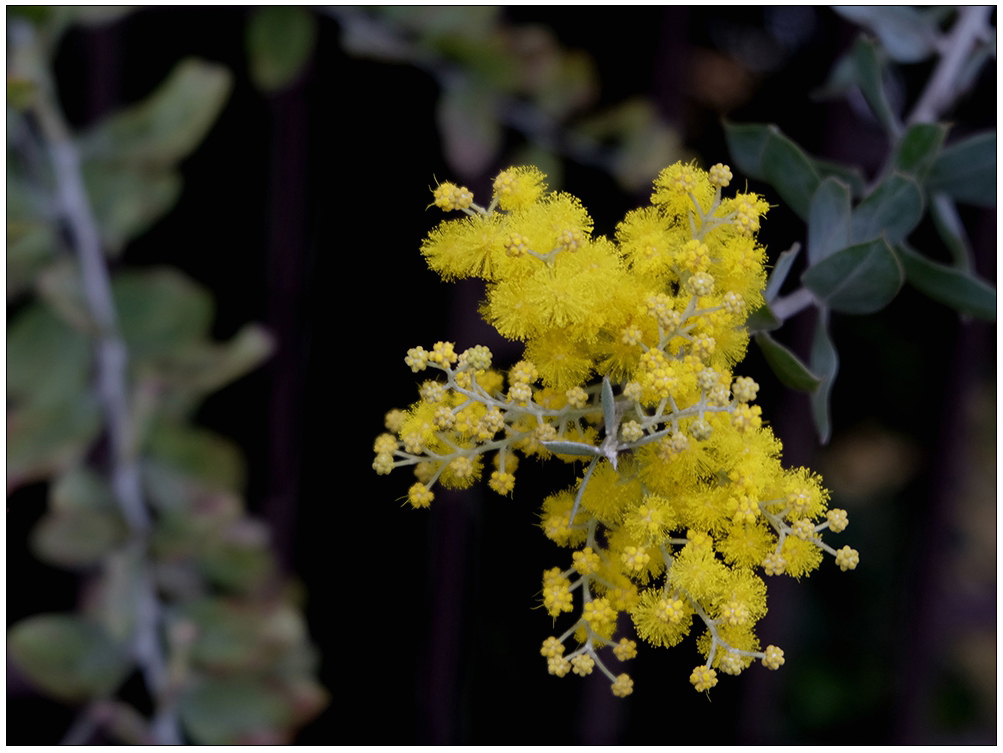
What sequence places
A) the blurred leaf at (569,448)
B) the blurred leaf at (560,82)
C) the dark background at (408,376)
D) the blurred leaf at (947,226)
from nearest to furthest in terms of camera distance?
the blurred leaf at (569,448) → the blurred leaf at (947,226) → the blurred leaf at (560,82) → the dark background at (408,376)

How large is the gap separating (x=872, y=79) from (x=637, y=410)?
638 mm

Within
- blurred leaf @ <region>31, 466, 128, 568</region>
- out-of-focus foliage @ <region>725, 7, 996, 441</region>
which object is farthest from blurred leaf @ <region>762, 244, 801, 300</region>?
blurred leaf @ <region>31, 466, 128, 568</region>

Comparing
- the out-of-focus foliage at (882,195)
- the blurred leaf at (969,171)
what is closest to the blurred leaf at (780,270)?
the out-of-focus foliage at (882,195)

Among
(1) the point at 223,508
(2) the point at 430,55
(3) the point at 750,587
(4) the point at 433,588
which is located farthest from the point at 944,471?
(1) the point at 223,508

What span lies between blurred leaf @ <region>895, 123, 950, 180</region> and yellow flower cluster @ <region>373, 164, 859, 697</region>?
277 millimetres

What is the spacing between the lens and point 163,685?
115 centimetres

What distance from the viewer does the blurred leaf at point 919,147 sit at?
32.7 inches

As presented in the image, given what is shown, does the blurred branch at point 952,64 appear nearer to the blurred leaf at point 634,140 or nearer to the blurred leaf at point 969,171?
the blurred leaf at point 969,171

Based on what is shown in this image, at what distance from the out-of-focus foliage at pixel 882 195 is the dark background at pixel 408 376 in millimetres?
334

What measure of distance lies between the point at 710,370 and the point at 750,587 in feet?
0.68

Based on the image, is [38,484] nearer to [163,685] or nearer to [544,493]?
[163,685]

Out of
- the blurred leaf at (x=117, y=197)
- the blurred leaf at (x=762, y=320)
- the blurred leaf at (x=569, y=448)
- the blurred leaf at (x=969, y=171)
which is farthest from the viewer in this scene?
the blurred leaf at (x=117, y=197)

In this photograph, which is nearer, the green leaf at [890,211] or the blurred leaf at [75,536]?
the green leaf at [890,211]

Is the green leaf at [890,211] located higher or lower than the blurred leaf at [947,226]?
lower
